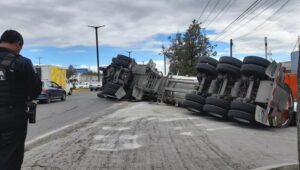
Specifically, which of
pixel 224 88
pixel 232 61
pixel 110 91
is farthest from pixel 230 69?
pixel 110 91

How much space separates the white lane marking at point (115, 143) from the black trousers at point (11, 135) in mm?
4937

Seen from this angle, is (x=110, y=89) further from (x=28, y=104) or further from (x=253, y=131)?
(x=28, y=104)

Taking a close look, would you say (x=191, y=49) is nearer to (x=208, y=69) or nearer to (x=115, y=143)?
(x=208, y=69)

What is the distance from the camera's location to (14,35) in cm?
491

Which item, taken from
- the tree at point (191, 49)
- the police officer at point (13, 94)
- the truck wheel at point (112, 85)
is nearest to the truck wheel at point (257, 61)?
the police officer at point (13, 94)

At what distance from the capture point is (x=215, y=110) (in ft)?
55.7

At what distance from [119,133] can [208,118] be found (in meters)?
6.26

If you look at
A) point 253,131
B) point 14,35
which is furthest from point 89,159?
point 253,131

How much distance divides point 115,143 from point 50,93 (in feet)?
72.7

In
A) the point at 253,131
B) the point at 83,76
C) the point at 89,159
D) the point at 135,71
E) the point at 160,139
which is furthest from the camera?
the point at 83,76

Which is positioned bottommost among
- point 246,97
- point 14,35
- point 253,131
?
point 253,131

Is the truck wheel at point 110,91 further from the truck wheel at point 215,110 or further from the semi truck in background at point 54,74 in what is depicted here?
the truck wheel at point 215,110

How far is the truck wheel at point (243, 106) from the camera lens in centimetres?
1556

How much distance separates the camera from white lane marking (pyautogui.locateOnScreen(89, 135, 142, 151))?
9.88 m
